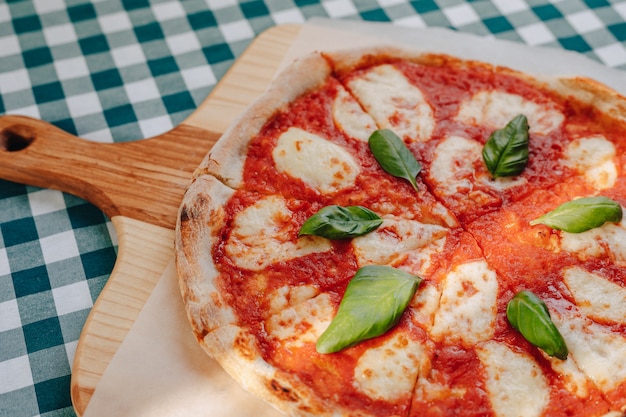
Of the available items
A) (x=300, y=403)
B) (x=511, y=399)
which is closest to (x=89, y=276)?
(x=300, y=403)

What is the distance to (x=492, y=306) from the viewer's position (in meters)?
3.61

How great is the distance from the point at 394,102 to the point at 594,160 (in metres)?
1.16

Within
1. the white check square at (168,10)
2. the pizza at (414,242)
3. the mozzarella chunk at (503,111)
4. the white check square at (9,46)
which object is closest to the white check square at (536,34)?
the pizza at (414,242)

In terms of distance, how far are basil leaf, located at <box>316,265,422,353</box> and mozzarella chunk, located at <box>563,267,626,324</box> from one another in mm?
806

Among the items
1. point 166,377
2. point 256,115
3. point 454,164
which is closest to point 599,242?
point 454,164

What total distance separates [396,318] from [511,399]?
60 cm

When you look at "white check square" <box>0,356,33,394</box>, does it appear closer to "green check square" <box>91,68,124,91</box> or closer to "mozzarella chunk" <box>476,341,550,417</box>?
"green check square" <box>91,68,124,91</box>

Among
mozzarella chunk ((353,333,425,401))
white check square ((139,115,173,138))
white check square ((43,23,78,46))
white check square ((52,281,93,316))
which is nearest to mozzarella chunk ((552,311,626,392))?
mozzarella chunk ((353,333,425,401))

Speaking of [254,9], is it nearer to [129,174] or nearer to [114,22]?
[114,22]

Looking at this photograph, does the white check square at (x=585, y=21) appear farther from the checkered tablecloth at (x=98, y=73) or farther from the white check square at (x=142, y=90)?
the white check square at (x=142, y=90)

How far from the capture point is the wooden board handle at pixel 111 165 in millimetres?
4258

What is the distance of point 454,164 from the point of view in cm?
416

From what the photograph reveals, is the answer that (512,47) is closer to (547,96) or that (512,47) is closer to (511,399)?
(547,96)

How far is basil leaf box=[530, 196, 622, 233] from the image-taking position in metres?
3.70
